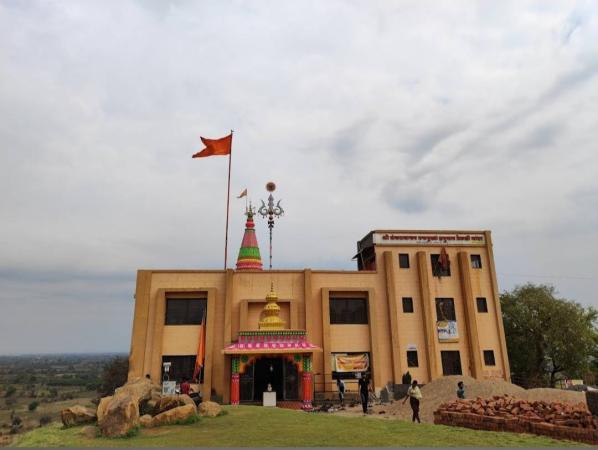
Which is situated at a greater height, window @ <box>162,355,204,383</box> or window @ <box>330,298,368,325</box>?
window @ <box>330,298,368,325</box>

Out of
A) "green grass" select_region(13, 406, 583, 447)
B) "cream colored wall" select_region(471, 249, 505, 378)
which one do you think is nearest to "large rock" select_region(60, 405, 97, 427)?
"green grass" select_region(13, 406, 583, 447)

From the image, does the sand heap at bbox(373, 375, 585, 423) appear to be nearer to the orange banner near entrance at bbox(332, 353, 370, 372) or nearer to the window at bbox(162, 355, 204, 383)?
the orange banner near entrance at bbox(332, 353, 370, 372)

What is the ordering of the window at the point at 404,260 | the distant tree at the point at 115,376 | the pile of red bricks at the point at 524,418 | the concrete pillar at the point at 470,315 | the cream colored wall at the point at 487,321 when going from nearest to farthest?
the pile of red bricks at the point at 524,418
the concrete pillar at the point at 470,315
the cream colored wall at the point at 487,321
the window at the point at 404,260
the distant tree at the point at 115,376

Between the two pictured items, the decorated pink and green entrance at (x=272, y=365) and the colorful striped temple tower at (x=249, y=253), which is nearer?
the decorated pink and green entrance at (x=272, y=365)

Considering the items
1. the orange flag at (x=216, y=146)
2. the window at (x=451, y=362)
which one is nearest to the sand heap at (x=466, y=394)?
the window at (x=451, y=362)

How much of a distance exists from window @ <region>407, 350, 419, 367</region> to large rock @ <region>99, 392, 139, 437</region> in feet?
66.7

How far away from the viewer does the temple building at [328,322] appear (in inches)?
1036

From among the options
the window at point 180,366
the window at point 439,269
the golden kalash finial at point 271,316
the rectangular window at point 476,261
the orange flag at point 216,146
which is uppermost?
the orange flag at point 216,146

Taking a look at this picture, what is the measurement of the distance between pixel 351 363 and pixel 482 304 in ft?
36.4

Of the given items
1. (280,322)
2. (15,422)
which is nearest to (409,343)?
(280,322)

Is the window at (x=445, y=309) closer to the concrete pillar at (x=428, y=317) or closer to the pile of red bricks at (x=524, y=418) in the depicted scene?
the concrete pillar at (x=428, y=317)

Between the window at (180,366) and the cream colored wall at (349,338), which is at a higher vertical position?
the cream colored wall at (349,338)

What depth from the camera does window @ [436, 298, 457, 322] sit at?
30641mm

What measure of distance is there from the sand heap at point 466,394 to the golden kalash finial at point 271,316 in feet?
24.6
